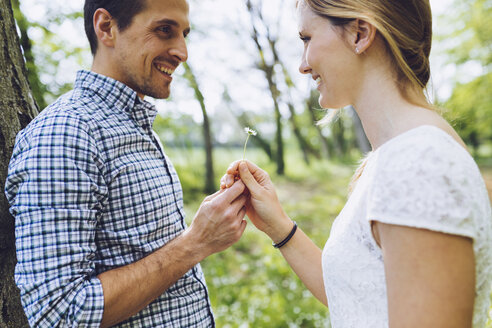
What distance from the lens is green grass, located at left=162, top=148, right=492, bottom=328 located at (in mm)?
3979

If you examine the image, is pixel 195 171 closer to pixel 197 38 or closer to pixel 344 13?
pixel 197 38

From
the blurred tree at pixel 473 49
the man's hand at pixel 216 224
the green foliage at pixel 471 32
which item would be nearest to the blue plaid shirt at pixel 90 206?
the man's hand at pixel 216 224

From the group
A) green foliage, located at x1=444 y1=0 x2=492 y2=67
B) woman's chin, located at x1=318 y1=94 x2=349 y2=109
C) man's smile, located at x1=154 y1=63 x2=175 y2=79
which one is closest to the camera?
woman's chin, located at x1=318 y1=94 x2=349 y2=109

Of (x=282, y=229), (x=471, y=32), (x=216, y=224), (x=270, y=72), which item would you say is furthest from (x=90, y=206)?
(x=471, y=32)

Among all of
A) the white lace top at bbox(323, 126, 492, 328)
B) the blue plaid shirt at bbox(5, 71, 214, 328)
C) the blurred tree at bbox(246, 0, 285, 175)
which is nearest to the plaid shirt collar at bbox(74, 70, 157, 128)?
the blue plaid shirt at bbox(5, 71, 214, 328)

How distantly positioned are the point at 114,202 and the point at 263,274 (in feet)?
13.6

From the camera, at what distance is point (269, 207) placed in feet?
5.91

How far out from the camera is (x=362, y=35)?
128 centimetres

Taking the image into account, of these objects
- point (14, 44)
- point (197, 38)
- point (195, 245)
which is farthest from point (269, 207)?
point (197, 38)

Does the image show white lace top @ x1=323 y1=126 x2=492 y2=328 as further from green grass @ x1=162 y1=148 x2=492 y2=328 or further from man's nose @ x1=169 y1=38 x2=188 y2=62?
green grass @ x1=162 y1=148 x2=492 y2=328

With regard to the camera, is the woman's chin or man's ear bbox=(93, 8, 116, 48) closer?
the woman's chin

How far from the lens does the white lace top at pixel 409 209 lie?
96 centimetres

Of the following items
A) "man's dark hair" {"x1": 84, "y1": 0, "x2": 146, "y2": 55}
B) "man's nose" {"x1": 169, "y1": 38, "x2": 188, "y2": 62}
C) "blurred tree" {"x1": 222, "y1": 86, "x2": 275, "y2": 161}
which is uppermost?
"man's dark hair" {"x1": 84, "y1": 0, "x2": 146, "y2": 55}

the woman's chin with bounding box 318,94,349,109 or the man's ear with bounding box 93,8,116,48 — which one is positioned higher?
the man's ear with bounding box 93,8,116,48
